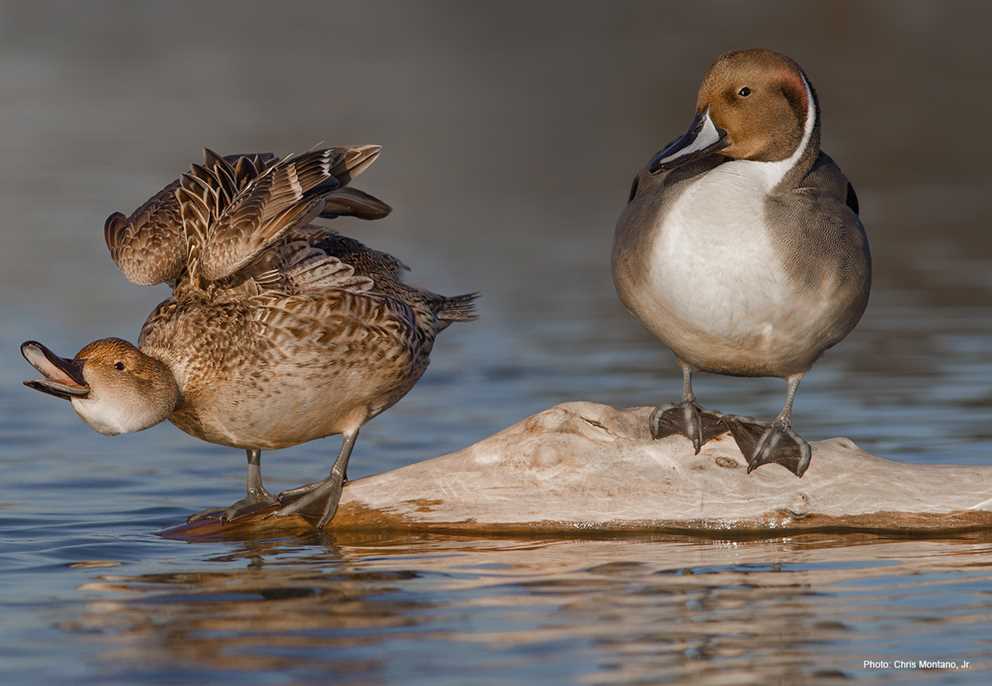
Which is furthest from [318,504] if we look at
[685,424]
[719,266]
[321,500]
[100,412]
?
[719,266]

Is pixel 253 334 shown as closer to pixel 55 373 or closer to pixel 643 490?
pixel 55 373

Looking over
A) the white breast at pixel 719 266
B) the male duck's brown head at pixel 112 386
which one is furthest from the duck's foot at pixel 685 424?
the male duck's brown head at pixel 112 386

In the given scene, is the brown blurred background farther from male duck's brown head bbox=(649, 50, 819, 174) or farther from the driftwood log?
male duck's brown head bbox=(649, 50, 819, 174)

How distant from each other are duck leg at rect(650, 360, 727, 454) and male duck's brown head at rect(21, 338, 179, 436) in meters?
1.71

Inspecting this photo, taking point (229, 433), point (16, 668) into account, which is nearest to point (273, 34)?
point (229, 433)

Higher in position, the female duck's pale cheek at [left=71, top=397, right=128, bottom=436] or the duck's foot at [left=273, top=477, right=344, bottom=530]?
the female duck's pale cheek at [left=71, top=397, right=128, bottom=436]

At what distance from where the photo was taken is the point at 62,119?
63.8 ft

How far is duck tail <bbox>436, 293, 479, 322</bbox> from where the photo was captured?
7598 millimetres

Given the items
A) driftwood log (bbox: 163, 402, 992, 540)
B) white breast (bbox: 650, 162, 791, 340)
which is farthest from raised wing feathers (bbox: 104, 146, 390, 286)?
white breast (bbox: 650, 162, 791, 340)

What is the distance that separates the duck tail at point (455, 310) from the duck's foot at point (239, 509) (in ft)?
3.53

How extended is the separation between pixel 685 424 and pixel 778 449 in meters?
0.34

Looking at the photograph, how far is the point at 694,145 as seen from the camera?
21.4 ft

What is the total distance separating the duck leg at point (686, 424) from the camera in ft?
21.6

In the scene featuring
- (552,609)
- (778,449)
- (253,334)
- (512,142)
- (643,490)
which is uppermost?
(512,142)
